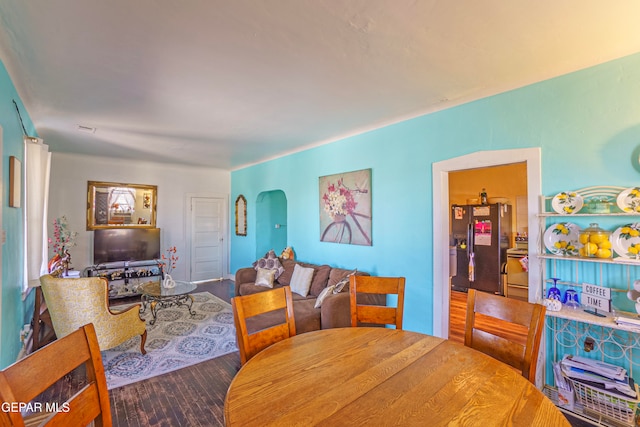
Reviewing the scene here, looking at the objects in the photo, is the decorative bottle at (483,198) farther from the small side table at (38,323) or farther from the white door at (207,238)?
the small side table at (38,323)

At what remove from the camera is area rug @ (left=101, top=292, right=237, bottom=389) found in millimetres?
2852

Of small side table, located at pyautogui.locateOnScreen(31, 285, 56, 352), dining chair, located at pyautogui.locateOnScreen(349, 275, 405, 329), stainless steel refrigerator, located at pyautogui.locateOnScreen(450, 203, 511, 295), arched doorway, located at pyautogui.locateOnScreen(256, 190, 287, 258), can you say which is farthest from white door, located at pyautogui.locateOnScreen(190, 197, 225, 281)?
dining chair, located at pyautogui.locateOnScreen(349, 275, 405, 329)

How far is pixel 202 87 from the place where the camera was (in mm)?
2512

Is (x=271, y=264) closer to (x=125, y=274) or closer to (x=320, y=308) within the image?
(x=320, y=308)

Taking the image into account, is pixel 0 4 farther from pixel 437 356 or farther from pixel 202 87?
pixel 437 356

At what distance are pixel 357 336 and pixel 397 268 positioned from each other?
1804 millimetres

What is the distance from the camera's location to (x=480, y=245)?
229 inches

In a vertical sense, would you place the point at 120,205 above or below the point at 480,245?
above

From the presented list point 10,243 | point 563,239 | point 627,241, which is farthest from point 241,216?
point 627,241

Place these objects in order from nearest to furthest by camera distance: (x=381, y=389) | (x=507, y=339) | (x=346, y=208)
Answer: (x=381, y=389) → (x=507, y=339) → (x=346, y=208)

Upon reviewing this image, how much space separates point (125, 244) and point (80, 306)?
3.30 metres

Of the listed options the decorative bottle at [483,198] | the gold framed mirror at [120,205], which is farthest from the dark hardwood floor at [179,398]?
the decorative bottle at [483,198]

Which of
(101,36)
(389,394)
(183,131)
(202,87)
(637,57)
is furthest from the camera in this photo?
(183,131)

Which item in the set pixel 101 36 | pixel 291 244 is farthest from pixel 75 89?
pixel 291 244
